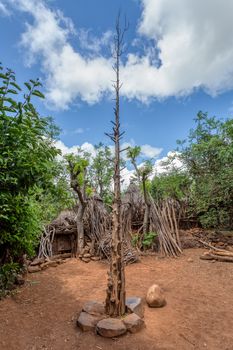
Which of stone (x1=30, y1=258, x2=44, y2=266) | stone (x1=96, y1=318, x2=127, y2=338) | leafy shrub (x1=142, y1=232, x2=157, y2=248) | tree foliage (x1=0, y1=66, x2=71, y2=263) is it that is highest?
tree foliage (x1=0, y1=66, x2=71, y2=263)

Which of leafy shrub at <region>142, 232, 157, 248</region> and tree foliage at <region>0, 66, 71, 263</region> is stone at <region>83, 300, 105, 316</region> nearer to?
tree foliage at <region>0, 66, 71, 263</region>

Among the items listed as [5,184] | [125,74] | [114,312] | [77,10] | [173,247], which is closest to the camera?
[5,184]

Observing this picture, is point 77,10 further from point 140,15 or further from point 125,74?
point 125,74

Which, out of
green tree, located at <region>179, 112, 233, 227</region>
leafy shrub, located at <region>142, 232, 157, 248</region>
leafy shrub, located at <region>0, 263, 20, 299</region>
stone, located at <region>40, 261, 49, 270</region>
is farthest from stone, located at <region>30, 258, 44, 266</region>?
green tree, located at <region>179, 112, 233, 227</region>

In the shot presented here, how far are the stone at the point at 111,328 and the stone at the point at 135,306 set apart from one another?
0.89 feet

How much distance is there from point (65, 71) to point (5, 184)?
3.88 metres

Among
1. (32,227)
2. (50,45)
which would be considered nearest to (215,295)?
(32,227)

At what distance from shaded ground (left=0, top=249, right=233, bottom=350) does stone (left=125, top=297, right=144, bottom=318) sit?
113 millimetres

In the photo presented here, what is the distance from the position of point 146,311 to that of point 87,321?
798mm

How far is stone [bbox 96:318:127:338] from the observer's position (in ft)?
8.18

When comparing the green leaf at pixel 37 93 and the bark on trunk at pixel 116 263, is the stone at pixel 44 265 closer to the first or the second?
the bark on trunk at pixel 116 263

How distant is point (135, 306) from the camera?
2.92 m

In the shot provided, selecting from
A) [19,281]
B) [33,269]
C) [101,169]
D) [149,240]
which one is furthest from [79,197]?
[101,169]

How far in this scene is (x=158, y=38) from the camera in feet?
19.2
